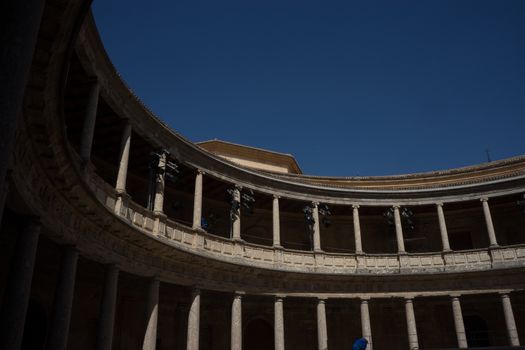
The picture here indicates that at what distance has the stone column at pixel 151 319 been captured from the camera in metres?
15.9

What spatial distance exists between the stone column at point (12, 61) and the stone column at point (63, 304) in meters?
9.04

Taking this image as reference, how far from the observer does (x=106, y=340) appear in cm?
1391

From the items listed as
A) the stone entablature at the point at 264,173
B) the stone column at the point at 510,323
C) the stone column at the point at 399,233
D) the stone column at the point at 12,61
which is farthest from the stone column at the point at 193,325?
the stone column at the point at 12,61

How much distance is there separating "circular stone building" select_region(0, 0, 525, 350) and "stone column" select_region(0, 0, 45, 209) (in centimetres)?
286

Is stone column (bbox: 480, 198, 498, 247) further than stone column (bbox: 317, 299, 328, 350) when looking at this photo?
Yes

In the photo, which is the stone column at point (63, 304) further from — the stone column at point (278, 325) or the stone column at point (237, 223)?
the stone column at point (278, 325)

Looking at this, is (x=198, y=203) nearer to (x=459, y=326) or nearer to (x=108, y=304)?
(x=108, y=304)

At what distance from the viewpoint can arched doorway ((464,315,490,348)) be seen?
81.0 feet

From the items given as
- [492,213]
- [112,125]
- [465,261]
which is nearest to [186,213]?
[112,125]

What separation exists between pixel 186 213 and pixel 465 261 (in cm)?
1397

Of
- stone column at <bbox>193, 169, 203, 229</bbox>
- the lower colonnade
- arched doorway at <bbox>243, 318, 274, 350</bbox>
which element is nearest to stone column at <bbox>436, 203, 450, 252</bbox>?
the lower colonnade

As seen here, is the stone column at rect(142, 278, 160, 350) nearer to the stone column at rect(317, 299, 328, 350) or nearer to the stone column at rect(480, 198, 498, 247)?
the stone column at rect(317, 299, 328, 350)

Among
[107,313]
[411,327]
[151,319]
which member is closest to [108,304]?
[107,313]

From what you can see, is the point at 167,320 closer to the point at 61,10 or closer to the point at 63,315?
the point at 63,315
